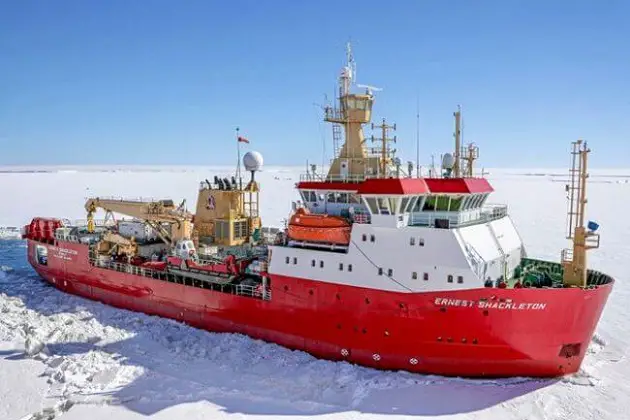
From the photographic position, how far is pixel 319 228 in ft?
46.2

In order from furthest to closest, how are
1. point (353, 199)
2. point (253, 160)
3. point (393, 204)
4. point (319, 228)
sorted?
point (253, 160) < point (353, 199) < point (319, 228) < point (393, 204)

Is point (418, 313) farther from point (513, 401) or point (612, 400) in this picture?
point (612, 400)

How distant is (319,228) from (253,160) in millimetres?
7284

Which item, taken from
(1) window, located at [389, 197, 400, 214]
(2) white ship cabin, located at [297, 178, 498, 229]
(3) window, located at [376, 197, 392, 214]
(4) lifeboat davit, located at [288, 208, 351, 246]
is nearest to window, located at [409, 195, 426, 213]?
(2) white ship cabin, located at [297, 178, 498, 229]

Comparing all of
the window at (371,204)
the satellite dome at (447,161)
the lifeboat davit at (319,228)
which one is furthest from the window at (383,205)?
the satellite dome at (447,161)

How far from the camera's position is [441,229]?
12445mm

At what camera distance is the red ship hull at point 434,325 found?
11984mm

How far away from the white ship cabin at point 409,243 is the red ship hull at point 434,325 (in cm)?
38

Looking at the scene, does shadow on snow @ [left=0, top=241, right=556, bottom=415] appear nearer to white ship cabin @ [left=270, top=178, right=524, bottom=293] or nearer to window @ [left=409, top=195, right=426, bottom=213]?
white ship cabin @ [left=270, top=178, right=524, bottom=293]

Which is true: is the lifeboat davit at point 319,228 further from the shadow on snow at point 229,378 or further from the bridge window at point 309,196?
the shadow on snow at point 229,378

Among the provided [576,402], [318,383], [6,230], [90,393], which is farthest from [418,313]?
[6,230]

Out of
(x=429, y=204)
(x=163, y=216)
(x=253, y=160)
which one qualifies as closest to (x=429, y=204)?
(x=429, y=204)

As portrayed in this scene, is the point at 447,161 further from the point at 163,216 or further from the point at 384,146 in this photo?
the point at 163,216

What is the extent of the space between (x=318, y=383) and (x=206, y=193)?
35.6 feet
